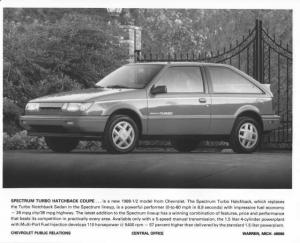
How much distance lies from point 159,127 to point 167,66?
1010mm

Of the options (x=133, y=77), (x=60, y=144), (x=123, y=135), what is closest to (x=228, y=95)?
(x=133, y=77)

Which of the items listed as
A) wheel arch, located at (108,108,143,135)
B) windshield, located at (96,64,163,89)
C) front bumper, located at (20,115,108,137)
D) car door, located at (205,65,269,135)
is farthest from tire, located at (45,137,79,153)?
car door, located at (205,65,269,135)

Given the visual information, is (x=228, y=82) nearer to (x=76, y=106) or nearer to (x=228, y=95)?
(x=228, y=95)

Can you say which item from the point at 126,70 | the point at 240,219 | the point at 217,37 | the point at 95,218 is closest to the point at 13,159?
the point at 126,70

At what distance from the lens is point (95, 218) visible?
27.7ft

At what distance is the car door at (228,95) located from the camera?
1127cm

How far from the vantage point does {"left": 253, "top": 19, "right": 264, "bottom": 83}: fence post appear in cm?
1405

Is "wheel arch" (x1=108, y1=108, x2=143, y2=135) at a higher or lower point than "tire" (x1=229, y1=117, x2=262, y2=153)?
higher

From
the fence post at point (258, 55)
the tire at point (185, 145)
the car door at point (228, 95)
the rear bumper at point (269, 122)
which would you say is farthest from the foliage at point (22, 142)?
the fence post at point (258, 55)

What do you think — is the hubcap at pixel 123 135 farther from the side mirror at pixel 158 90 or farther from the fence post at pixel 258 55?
the fence post at pixel 258 55

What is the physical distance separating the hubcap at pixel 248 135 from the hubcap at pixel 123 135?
6.25ft

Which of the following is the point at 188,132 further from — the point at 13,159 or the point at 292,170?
the point at 13,159

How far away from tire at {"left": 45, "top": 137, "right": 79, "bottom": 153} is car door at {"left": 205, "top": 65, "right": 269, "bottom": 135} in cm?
225

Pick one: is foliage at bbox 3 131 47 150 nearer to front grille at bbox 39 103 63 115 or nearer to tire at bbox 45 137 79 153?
tire at bbox 45 137 79 153
